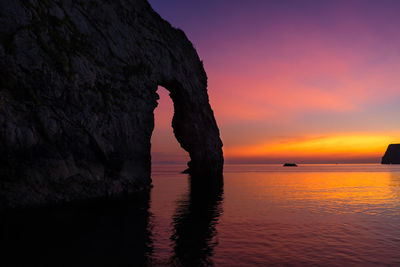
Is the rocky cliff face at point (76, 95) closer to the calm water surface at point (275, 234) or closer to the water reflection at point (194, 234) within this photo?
the calm water surface at point (275, 234)

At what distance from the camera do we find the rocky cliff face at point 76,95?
774 inches

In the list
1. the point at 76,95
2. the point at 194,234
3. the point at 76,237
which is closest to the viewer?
the point at 76,237

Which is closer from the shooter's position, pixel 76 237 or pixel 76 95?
pixel 76 237

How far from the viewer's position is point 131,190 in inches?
1201

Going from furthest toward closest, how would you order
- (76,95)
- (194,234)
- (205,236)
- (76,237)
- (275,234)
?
(76,95)
(275,234)
(194,234)
(205,236)
(76,237)

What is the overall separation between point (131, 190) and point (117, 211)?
10.6 m

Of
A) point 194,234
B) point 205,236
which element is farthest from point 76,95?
point 205,236

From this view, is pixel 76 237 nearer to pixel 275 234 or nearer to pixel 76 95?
pixel 275 234

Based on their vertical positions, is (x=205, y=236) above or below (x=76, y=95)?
below

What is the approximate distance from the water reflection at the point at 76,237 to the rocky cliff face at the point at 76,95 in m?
3.49

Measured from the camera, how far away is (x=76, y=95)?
24453mm

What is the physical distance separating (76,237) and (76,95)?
49.1 ft

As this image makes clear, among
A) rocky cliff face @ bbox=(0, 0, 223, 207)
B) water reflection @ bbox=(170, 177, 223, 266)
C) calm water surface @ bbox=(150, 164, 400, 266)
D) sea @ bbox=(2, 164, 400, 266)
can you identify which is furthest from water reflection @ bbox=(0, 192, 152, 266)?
rocky cliff face @ bbox=(0, 0, 223, 207)

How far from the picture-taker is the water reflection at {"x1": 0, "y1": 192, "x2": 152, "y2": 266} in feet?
33.6
